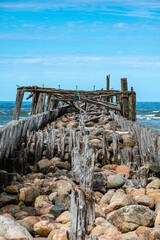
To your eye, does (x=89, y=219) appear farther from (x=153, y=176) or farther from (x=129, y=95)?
(x=129, y=95)

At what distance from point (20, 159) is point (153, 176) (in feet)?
10.8

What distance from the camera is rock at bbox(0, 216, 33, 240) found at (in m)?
3.52

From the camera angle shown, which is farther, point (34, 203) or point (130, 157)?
point (130, 157)

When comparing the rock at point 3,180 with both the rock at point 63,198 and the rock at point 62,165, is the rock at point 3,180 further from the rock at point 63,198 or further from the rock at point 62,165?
the rock at point 62,165

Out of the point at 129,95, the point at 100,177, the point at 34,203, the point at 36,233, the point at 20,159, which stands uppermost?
the point at 129,95

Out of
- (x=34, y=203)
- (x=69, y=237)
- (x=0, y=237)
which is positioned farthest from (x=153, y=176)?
(x=0, y=237)

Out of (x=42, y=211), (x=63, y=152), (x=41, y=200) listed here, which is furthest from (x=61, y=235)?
(x=63, y=152)

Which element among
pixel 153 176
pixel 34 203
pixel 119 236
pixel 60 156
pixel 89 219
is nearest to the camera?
pixel 119 236

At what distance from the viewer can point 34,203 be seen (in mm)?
5641

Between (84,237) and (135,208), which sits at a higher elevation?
(135,208)

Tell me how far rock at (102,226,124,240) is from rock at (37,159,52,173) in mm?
4177

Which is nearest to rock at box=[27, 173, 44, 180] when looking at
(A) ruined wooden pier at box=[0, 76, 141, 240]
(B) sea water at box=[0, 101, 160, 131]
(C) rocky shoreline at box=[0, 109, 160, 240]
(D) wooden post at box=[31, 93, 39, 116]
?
(C) rocky shoreline at box=[0, 109, 160, 240]

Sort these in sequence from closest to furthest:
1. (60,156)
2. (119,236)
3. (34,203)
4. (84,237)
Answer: (84,237), (119,236), (34,203), (60,156)

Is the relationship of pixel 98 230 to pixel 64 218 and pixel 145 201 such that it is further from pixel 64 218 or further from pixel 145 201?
pixel 145 201
